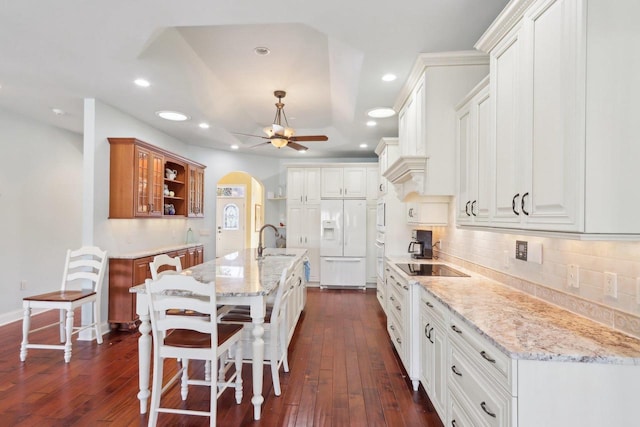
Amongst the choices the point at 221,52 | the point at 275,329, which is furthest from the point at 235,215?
the point at 275,329

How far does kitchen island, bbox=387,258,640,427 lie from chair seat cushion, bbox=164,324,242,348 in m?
1.41

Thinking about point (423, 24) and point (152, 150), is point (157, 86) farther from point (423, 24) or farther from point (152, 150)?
point (423, 24)

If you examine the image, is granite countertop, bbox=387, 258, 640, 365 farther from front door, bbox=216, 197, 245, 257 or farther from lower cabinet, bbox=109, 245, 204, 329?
front door, bbox=216, 197, 245, 257

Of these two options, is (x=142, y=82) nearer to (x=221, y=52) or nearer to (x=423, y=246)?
(x=221, y=52)

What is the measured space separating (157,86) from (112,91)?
1.84 ft

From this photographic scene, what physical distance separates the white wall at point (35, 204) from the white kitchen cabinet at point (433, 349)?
498 centimetres

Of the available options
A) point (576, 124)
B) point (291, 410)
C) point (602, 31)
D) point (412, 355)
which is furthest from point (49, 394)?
point (602, 31)

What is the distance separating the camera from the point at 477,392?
5.03 ft

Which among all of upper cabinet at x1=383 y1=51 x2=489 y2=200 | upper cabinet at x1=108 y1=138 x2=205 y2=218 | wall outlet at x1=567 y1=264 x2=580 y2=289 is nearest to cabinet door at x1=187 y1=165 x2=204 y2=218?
upper cabinet at x1=108 y1=138 x2=205 y2=218

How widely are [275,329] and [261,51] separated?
2.42 metres

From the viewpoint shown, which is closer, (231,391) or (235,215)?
(231,391)

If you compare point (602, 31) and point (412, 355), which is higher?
point (602, 31)

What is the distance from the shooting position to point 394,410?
2420 mm

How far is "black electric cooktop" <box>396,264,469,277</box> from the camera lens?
9.36 ft
